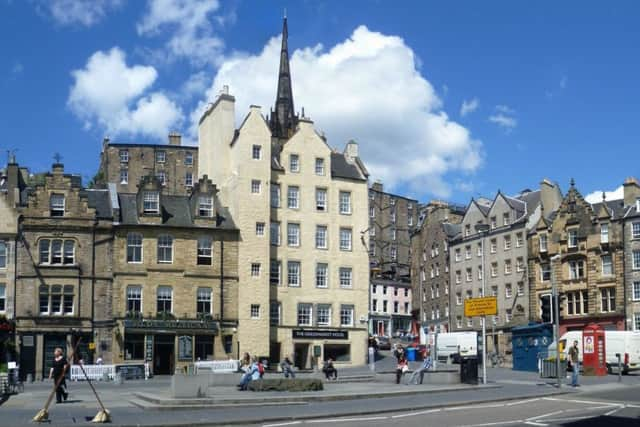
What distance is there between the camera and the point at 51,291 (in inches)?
2382

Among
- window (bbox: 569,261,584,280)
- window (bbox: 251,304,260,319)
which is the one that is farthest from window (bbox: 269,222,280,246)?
window (bbox: 569,261,584,280)

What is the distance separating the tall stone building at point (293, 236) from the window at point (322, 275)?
0.08 metres

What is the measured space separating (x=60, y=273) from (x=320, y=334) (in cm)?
1993

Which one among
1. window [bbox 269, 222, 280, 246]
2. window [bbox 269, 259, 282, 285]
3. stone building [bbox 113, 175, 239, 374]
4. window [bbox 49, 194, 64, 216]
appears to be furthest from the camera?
window [bbox 269, 222, 280, 246]

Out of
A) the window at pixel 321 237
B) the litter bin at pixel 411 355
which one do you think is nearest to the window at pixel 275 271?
the window at pixel 321 237

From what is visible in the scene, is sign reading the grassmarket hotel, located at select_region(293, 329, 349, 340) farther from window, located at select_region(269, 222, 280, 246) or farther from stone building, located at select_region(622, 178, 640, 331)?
stone building, located at select_region(622, 178, 640, 331)

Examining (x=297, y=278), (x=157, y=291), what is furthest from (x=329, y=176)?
(x=157, y=291)

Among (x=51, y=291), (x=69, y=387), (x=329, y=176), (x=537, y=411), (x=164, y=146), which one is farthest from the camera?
(x=164, y=146)

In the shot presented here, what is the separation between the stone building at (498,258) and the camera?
80.8 meters

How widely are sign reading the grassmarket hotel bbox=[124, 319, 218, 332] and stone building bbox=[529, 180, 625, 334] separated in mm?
27082

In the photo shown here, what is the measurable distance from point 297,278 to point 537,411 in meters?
42.6

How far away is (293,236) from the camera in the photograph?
68.8 metres

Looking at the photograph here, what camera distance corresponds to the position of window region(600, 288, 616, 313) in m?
71.2

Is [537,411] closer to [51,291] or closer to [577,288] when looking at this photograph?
[51,291]
